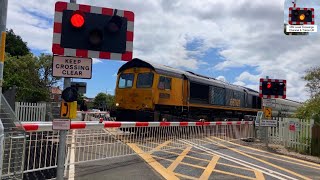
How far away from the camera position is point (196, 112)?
24.2 meters

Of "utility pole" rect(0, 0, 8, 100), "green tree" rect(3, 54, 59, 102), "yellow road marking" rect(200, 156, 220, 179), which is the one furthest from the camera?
"green tree" rect(3, 54, 59, 102)

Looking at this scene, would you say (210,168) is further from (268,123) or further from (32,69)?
(32,69)

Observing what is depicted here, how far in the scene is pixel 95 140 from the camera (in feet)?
33.4

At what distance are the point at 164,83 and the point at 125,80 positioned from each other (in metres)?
2.26

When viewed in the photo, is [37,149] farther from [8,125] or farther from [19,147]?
[19,147]

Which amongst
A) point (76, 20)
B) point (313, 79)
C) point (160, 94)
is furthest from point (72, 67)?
point (313, 79)

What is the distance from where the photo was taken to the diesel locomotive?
20.6 metres

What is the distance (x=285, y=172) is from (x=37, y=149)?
6.22m

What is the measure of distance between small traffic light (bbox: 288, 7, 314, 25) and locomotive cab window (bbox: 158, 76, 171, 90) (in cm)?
Result: 680

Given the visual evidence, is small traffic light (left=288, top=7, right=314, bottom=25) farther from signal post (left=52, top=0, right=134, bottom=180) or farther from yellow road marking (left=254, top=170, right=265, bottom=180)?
signal post (left=52, top=0, right=134, bottom=180)

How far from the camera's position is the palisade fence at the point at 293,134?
16234mm

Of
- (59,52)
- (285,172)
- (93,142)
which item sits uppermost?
(59,52)

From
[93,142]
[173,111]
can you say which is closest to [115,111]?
[173,111]

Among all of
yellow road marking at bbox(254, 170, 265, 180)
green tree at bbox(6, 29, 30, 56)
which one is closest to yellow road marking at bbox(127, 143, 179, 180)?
yellow road marking at bbox(254, 170, 265, 180)
